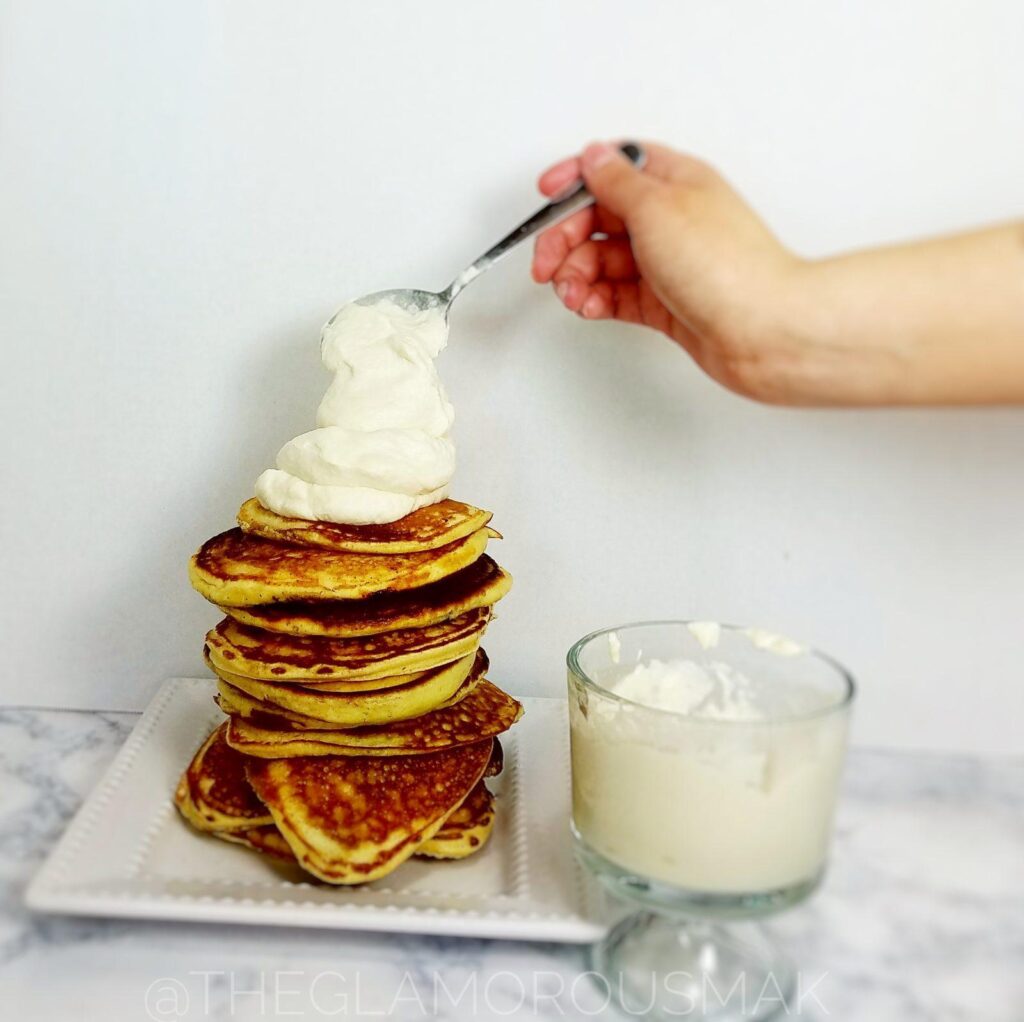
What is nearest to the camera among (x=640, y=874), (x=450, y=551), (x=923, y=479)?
(x=640, y=874)

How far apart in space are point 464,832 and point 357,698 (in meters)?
0.18

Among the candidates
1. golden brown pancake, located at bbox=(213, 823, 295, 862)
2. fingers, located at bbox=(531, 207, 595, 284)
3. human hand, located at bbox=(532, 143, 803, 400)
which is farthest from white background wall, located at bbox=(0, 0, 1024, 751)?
golden brown pancake, located at bbox=(213, 823, 295, 862)

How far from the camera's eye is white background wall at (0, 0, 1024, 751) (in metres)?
1.25

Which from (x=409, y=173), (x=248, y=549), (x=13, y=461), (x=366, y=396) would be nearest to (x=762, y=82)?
(x=409, y=173)

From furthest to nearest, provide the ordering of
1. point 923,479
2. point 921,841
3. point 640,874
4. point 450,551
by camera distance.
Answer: point 923,479, point 921,841, point 450,551, point 640,874

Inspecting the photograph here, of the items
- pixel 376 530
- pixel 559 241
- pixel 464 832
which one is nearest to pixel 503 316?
pixel 559 241

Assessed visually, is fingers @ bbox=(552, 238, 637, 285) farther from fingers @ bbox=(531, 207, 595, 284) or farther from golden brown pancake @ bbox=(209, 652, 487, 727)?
golden brown pancake @ bbox=(209, 652, 487, 727)

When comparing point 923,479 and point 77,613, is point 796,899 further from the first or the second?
point 77,613

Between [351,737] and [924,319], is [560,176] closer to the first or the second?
[924,319]

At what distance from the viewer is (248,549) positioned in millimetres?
1093

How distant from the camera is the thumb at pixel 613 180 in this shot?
1.03 m

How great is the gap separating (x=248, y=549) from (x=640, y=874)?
49 centimetres

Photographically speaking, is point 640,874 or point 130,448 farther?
point 130,448

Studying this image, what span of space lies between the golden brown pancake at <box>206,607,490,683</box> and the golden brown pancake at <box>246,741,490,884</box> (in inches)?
4.5
